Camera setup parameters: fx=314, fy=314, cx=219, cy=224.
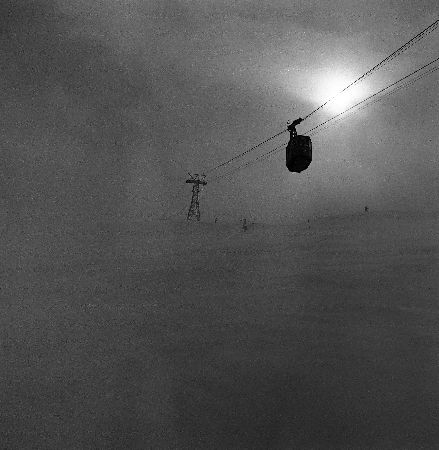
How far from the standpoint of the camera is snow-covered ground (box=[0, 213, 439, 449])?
491cm

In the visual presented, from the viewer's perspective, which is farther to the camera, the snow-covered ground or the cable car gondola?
the cable car gondola

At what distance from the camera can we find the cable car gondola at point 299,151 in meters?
11.6

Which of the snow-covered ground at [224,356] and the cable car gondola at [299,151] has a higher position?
the cable car gondola at [299,151]

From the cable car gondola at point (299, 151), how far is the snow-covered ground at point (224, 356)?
477cm

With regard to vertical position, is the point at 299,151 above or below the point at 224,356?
above

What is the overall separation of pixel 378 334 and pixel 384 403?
277 centimetres

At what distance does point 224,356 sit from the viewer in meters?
6.97

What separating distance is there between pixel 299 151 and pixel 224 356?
7831 millimetres

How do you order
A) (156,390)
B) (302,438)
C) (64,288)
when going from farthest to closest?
(64,288)
(156,390)
(302,438)

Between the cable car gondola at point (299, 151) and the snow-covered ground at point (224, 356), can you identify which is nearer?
the snow-covered ground at point (224, 356)

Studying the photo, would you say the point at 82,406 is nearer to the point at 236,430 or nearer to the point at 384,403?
the point at 236,430

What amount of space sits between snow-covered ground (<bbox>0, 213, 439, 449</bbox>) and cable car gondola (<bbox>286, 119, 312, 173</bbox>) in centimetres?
477

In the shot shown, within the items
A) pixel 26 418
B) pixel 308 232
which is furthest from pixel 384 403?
pixel 308 232

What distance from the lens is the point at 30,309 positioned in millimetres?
10539
